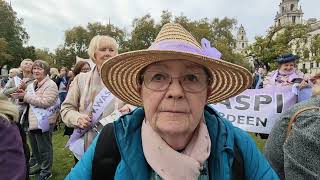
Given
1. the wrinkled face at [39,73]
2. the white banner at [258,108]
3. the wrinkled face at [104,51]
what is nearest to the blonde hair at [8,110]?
the wrinkled face at [104,51]

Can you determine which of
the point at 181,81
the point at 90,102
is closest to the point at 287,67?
the point at 90,102

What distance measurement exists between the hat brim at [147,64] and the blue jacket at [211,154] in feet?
0.75

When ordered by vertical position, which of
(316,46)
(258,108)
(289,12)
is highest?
(289,12)

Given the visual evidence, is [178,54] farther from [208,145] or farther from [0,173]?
[0,173]

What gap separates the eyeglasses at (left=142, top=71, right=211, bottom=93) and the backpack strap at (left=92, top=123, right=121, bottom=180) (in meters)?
0.32

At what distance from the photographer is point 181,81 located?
1879 mm

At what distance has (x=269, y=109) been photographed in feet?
20.2

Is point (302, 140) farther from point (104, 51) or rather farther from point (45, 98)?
point (45, 98)

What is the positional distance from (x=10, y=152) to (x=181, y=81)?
4.02 ft

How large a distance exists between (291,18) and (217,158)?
143 m

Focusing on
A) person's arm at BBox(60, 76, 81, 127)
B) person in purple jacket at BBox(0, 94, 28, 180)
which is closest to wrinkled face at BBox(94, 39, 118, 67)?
person's arm at BBox(60, 76, 81, 127)

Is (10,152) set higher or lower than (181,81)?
lower

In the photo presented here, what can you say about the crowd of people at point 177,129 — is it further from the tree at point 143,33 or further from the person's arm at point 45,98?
the tree at point 143,33

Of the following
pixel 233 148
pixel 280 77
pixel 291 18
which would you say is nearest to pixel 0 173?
pixel 233 148
